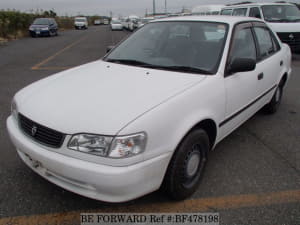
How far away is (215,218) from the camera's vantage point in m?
2.22

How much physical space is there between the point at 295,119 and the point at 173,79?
2826 millimetres

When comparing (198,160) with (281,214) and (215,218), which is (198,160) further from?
(281,214)

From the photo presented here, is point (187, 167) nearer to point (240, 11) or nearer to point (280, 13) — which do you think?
point (280, 13)

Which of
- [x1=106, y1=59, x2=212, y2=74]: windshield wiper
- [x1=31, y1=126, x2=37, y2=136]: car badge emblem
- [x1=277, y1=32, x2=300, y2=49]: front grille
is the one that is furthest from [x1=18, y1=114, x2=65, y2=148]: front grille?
[x1=277, y1=32, x2=300, y2=49]: front grille

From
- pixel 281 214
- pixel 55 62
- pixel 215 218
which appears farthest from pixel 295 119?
pixel 55 62

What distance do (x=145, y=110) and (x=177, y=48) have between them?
127cm

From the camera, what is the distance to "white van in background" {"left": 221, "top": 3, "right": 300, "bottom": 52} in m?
9.35

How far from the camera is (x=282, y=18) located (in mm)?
9695

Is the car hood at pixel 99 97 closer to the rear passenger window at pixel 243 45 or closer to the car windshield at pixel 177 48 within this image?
the car windshield at pixel 177 48

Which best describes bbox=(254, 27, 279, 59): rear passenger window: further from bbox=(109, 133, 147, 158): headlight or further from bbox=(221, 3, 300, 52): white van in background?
bbox=(221, 3, 300, 52): white van in background

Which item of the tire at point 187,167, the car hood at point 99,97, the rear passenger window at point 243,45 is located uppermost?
the rear passenger window at point 243,45

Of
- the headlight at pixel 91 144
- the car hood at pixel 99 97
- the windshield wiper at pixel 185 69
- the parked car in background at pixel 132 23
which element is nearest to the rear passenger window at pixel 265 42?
the windshield wiper at pixel 185 69

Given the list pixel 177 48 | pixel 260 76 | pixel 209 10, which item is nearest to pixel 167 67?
pixel 177 48

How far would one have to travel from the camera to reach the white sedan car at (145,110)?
185 cm
